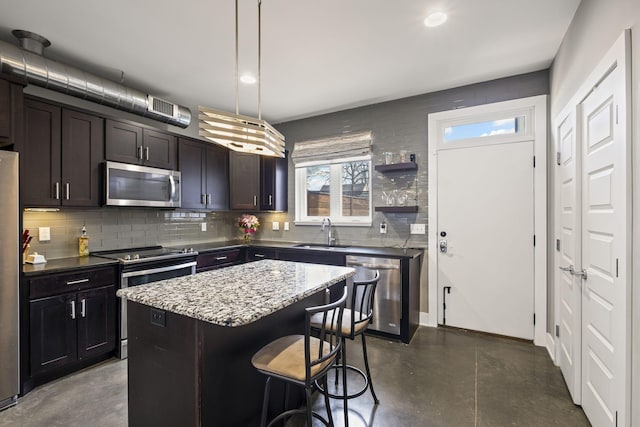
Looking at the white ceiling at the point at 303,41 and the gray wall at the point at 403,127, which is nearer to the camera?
the white ceiling at the point at 303,41

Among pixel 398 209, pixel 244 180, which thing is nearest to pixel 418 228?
pixel 398 209

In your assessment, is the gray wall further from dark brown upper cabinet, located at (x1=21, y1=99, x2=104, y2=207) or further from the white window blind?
dark brown upper cabinet, located at (x1=21, y1=99, x2=104, y2=207)

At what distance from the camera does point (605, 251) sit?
167cm

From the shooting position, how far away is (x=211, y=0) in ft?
6.72

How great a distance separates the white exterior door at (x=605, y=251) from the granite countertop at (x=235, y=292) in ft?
4.70

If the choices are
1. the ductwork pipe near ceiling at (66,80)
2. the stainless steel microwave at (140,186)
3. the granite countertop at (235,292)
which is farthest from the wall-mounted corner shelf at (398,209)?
the ductwork pipe near ceiling at (66,80)

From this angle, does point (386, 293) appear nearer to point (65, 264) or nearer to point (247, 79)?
point (247, 79)

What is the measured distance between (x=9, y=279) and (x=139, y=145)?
1.68 metres

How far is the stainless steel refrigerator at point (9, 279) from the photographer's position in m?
2.08

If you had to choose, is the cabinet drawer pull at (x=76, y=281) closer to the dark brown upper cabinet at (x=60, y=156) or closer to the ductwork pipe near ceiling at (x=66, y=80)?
the dark brown upper cabinet at (x=60, y=156)

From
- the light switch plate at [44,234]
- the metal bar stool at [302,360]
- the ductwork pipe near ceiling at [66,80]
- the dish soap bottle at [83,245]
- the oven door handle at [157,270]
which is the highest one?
the ductwork pipe near ceiling at [66,80]

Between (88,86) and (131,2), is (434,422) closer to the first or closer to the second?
(131,2)

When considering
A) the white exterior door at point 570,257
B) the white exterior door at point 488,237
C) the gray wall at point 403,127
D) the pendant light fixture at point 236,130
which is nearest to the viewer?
the pendant light fixture at point 236,130

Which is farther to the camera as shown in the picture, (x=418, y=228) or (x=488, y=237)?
(x=418, y=228)
